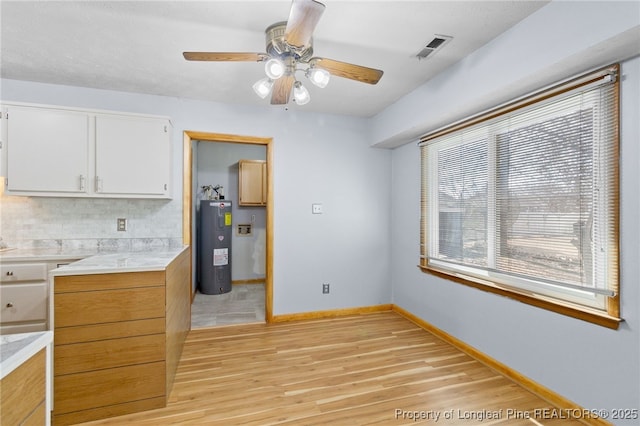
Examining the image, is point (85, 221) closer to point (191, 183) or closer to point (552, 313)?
point (191, 183)

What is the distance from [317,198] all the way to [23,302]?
2766mm

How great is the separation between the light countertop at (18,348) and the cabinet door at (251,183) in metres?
4.26

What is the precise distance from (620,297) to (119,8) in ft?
10.9

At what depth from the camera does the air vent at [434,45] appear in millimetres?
2047

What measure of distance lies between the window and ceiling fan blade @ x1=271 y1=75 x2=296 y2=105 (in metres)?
1.64

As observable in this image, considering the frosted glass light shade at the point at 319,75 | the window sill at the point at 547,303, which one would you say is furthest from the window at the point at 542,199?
the frosted glass light shade at the point at 319,75

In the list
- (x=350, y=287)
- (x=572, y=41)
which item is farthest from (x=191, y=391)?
(x=572, y=41)

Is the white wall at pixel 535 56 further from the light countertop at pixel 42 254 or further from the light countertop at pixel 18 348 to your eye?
the light countertop at pixel 42 254

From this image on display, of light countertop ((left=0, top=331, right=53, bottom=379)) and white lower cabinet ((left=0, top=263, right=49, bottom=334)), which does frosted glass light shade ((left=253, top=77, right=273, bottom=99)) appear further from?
white lower cabinet ((left=0, top=263, right=49, bottom=334))

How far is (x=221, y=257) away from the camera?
4.62 metres

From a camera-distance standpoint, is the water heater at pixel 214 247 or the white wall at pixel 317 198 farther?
the water heater at pixel 214 247

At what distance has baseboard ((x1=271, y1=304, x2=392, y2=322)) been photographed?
3.47 m

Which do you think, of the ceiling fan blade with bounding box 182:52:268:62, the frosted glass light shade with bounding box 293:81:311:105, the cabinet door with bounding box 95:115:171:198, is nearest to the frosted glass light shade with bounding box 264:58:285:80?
the ceiling fan blade with bounding box 182:52:268:62

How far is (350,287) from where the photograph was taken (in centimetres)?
372
